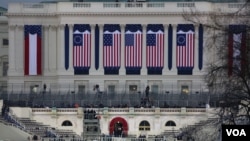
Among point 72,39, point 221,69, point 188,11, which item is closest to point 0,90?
point 72,39

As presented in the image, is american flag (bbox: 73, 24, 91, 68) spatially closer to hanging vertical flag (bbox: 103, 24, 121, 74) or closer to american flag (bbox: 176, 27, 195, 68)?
hanging vertical flag (bbox: 103, 24, 121, 74)

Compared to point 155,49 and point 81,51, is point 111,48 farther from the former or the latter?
point 155,49

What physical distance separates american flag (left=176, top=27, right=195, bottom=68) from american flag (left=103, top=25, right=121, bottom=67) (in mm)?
5764

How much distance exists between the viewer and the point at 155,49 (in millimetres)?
162750

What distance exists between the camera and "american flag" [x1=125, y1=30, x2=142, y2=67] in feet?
531

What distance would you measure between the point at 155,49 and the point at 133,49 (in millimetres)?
2123

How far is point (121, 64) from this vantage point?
16188 centimetres

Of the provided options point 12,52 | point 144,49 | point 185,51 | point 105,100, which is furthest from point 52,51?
point 105,100

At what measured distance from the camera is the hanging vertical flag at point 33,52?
163750mm

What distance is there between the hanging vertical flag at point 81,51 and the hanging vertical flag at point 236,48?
3527 inches

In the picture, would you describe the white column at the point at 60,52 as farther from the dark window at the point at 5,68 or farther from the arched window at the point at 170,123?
the arched window at the point at 170,123

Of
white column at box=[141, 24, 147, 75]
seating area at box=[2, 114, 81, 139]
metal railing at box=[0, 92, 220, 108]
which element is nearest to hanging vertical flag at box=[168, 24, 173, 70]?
white column at box=[141, 24, 147, 75]

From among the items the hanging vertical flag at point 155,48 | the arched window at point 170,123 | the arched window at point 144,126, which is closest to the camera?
the arched window at point 170,123

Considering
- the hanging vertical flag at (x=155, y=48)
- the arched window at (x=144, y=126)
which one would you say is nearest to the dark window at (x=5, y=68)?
the hanging vertical flag at (x=155, y=48)
